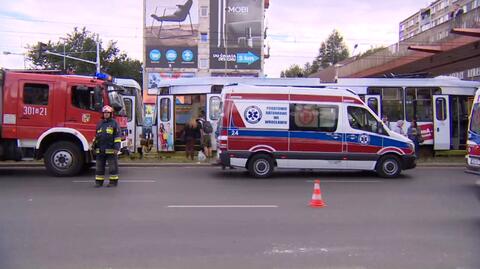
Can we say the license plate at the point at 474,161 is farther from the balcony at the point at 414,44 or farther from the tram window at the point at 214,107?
the balcony at the point at 414,44

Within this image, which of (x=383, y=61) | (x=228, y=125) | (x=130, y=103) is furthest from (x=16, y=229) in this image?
(x=383, y=61)

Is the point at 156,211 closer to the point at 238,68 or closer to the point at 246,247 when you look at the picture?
the point at 246,247

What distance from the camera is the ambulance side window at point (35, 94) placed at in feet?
43.1

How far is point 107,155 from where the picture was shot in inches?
446

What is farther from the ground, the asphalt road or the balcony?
the balcony

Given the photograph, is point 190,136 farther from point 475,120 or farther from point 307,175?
point 475,120

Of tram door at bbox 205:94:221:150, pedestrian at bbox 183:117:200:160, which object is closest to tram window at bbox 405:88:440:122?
tram door at bbox 205:94:221:150

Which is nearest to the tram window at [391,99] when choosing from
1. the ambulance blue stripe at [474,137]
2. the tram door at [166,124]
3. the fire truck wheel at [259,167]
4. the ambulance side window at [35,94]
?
the ambulance blue stripe at [474,137]

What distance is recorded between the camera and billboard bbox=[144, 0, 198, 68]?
62469 mm

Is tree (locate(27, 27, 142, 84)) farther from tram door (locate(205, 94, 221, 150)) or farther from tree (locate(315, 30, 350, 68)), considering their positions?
tree (locate(315, 30, 350, 68))

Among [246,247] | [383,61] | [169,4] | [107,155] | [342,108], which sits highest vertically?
[169,4]

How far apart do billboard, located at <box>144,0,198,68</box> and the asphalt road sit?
5148 cm

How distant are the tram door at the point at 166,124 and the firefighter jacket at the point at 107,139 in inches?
316

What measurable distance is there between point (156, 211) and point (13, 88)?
6.97m
